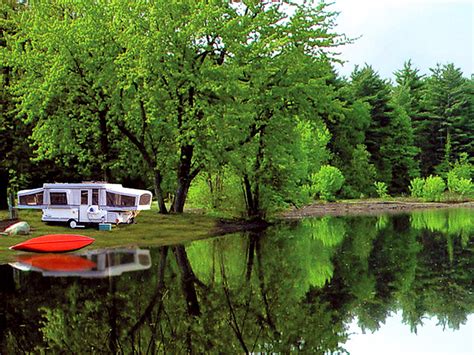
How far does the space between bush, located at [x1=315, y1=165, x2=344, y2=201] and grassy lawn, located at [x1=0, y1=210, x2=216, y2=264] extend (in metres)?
28.4

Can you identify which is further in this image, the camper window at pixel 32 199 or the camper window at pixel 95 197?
the camper window at pixel 32 199

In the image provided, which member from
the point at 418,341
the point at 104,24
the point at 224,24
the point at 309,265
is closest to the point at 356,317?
the point at 418,341

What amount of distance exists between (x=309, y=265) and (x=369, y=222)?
2314 cm

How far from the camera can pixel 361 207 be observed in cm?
6259

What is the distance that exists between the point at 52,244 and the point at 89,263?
3.99 meters

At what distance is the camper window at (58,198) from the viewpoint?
32156 mm

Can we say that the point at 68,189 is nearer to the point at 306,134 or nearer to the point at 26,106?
the point at 26,106

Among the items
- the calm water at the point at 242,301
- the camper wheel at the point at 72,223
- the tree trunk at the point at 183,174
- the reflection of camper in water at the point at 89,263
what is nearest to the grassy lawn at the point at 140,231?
the camper wheel at the point at 72,223

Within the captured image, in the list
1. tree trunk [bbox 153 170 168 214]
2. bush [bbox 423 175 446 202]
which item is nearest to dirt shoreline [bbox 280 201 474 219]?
bush [bbox 423 175 446 202]

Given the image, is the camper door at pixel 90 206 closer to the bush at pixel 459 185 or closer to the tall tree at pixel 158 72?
the tall tree at pixel 158 72

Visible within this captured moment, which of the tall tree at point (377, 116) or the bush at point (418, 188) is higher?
the tall tree at point (377, 116)

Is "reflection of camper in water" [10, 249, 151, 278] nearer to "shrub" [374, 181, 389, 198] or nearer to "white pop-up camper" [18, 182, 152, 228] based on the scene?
"white pop-up camper" [18, 182, 152, 228]

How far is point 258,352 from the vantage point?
10.7 m

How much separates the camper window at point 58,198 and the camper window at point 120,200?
7.93ft
